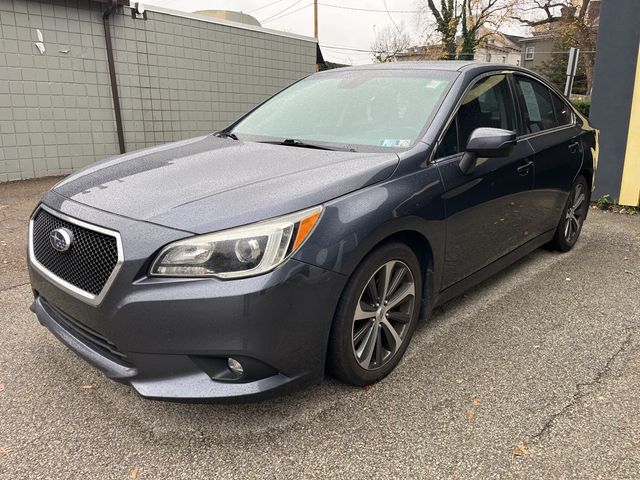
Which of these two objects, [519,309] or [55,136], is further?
[55,136]

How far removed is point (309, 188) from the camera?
7.53 feet

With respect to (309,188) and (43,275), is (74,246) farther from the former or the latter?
(309,188)

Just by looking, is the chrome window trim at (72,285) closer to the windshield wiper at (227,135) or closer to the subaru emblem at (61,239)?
the subaru emblem at (61,239)

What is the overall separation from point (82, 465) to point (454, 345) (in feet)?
6.77

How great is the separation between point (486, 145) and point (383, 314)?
1.10 metres

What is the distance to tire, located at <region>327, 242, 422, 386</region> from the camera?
2379 mm

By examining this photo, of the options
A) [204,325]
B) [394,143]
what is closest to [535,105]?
[394,143]

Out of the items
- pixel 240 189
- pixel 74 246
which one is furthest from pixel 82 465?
pixel 240 189

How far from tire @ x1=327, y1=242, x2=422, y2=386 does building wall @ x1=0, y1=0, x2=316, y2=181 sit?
746 centimetres

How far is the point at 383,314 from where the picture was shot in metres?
2.65

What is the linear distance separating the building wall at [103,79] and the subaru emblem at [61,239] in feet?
21.8

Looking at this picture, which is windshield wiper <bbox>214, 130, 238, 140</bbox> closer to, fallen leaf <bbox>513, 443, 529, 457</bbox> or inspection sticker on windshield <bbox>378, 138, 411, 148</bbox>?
inspection sticker on windshield <bbox>378, 138, 411, 148</bbox>

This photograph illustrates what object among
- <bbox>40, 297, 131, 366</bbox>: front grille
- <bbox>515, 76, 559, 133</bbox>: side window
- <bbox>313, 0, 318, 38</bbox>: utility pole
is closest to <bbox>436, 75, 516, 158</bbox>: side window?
<bbox>515, 76, 559, 133</bbox>: side window

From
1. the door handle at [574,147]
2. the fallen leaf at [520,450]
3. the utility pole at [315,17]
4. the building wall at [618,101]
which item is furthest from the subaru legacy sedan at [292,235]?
the utility pole at [315,17]
